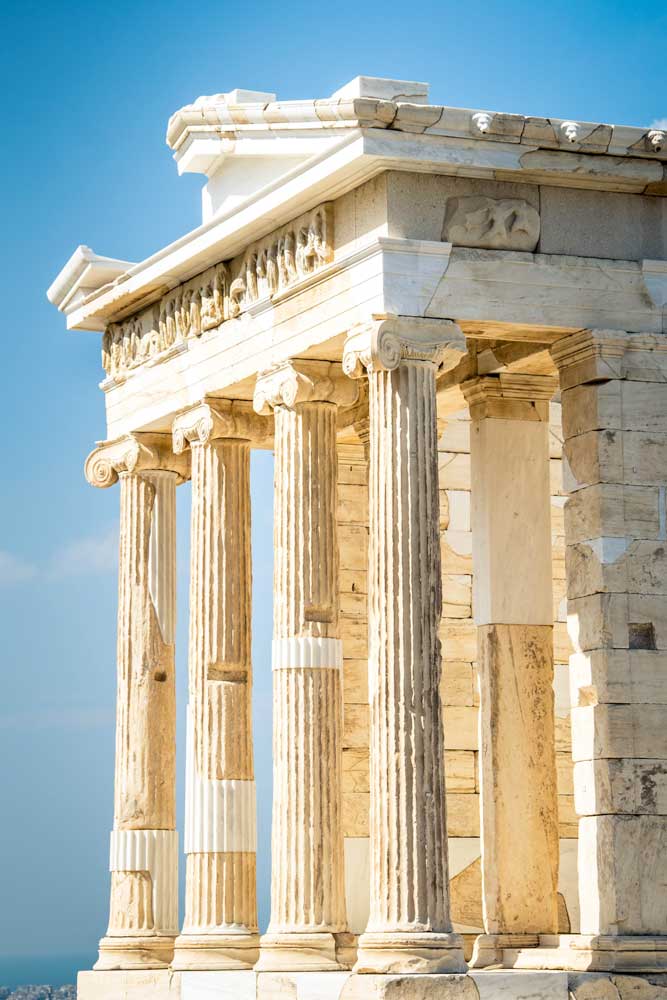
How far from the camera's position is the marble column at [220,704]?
31094mm

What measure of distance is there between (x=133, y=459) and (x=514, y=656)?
720 centimetres

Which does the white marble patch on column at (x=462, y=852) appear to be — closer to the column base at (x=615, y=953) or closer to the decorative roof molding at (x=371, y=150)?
the column base at (x=615, y=953)

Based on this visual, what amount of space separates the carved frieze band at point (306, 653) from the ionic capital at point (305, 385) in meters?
2.87

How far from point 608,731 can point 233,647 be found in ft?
21.3

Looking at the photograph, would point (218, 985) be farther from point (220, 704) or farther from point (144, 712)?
point (144, 712)

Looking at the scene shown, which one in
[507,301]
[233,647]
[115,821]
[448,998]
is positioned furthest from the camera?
[115,821]

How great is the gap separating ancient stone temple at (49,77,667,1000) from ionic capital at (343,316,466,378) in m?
0.03

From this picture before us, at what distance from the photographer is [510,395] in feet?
101

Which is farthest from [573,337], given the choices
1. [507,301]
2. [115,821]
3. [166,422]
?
[115,821]

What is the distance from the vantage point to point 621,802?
88.4ft

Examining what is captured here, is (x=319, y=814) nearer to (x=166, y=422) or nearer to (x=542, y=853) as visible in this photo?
(x=542, y=853)

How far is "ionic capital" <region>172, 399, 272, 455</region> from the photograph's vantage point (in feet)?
105

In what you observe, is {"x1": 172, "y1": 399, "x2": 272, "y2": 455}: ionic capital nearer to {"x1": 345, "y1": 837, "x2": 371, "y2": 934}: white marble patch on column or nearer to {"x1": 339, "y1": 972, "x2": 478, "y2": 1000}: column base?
{"x1": 345, "y1": 837, "x2": 371, "y2": 934}: white marble patch on column

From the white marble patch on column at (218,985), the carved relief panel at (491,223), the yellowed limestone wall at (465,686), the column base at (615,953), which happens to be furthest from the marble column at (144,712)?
the carved relief panel at (491,223)
